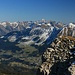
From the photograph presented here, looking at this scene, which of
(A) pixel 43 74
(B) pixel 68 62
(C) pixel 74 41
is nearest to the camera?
(B) pixel 68 62

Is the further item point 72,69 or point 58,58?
point 58,58

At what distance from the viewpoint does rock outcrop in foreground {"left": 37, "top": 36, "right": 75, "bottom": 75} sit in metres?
121

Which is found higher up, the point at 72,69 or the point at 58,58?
the point at 72,69

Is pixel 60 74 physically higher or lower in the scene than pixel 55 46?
lower

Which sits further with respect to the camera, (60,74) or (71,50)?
(71,50)

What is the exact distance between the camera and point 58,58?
12706 cm

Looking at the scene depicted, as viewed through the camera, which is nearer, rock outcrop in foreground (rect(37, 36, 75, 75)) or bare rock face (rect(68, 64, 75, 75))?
bare rock face (rect(68, 64, 75, 75))

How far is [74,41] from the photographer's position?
135 metres

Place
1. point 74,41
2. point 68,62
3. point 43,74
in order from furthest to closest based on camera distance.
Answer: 1. point 74,41
2. point 43,74
3. point 68,62

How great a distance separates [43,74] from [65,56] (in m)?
13.0

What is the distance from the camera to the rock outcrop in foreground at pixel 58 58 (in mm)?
121113

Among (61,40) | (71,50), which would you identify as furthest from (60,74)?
(61,40)

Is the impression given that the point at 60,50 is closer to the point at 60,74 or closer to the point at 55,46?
the point at 55,46

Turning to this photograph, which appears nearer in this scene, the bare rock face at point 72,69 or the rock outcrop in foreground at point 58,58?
the bare rock face at point 72,69
